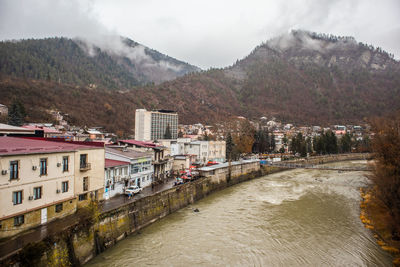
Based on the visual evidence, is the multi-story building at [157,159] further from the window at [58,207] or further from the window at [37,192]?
the window at [37,192]

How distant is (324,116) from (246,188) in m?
186

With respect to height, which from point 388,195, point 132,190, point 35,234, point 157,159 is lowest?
point 35,234

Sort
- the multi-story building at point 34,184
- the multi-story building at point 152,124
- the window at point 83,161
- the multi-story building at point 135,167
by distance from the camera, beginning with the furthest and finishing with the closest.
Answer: the multi-story building at point 152,124
the multi-story building at point 135,167
the window at point 83,161
the multi-story building at point 34,184

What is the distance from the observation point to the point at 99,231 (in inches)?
648

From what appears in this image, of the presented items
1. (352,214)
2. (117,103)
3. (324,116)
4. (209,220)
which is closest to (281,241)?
(209,220)

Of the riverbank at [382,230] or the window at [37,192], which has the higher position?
the window at [37,192]

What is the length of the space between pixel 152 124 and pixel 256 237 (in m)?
73.9

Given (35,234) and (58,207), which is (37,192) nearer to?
(58,207)

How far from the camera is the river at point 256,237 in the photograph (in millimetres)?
16500

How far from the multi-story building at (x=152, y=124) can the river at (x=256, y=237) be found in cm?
6047

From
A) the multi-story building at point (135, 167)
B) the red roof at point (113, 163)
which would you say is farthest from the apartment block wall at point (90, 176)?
the multi-story building at point (135, 167)

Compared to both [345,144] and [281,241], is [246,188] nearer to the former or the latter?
[281,241]

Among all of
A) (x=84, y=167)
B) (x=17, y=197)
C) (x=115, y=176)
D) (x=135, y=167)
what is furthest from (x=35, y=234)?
(x=135, y=167)

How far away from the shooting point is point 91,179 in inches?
792
